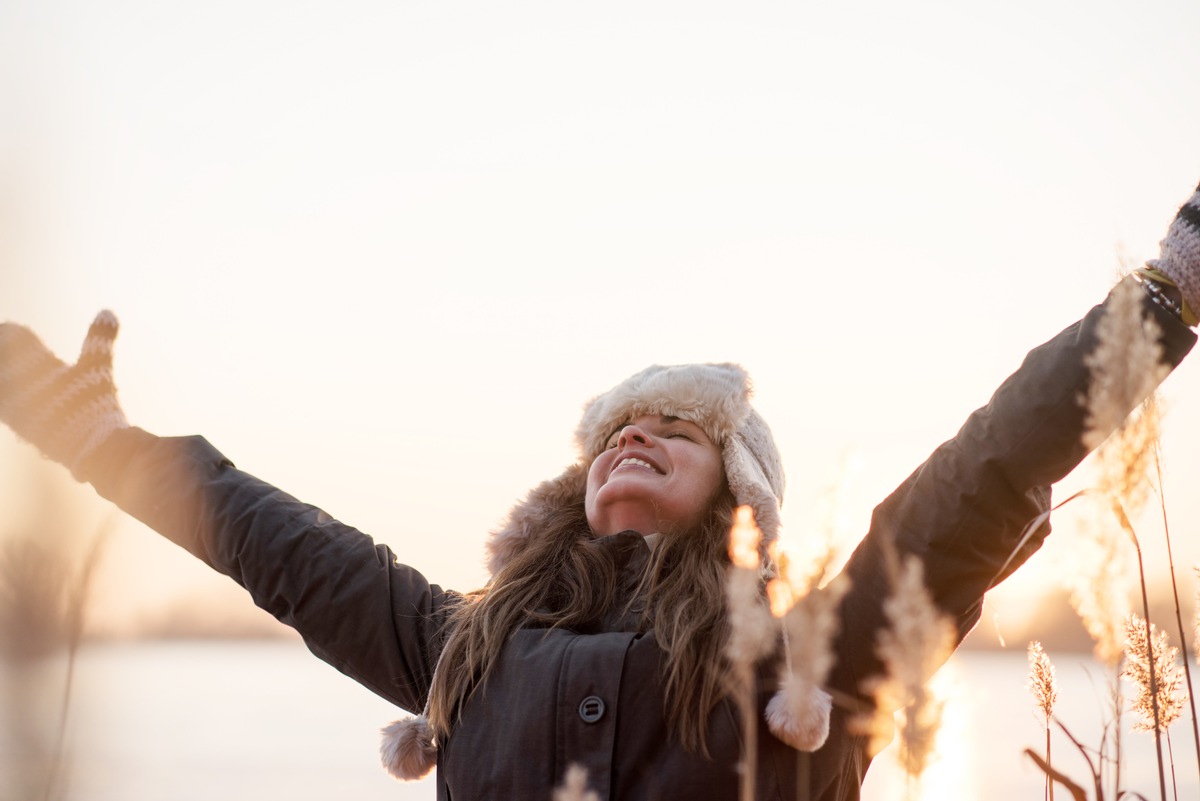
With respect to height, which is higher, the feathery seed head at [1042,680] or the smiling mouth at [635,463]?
the smiling mouth at [635,463]

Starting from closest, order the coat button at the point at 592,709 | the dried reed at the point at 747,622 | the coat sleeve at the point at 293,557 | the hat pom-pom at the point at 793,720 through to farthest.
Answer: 1. the dried reed at the point at 747,622
2. the hat pom-pom at the point at 793,720
3. the coat button at the point at 592,709
4. the coat sleeve at the point at 293,557

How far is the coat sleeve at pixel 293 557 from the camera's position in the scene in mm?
2592

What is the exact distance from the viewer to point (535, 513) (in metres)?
2.82

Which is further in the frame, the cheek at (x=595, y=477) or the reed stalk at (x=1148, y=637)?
the cheek at (x=595, y=477)

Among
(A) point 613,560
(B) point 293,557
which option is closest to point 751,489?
(A) point 613,560

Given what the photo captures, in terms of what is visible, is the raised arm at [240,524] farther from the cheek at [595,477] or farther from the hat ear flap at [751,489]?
the hat ear flap at [751,489]

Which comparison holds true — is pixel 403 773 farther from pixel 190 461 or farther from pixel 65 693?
pixel 65 693

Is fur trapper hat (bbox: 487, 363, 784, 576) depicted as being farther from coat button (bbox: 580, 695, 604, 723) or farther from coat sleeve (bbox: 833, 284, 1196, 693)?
coat button (bbox: 580, 695, 604, 723)

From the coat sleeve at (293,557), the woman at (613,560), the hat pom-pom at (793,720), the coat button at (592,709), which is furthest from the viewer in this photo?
the coat sleeve at (293,557)

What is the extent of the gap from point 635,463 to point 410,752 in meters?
0.86

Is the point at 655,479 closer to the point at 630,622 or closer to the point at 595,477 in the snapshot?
the point at 595,477

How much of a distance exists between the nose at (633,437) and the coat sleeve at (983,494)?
707 mm

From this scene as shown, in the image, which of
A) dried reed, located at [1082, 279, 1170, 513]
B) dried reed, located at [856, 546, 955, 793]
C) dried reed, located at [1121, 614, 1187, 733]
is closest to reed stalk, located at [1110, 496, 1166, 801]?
dried reed, located at [1082, 279, 1170, 513]

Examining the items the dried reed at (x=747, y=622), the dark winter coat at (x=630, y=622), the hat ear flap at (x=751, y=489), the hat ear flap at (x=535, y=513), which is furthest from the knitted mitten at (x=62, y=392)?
the dried reed at (x=747, y=622)
